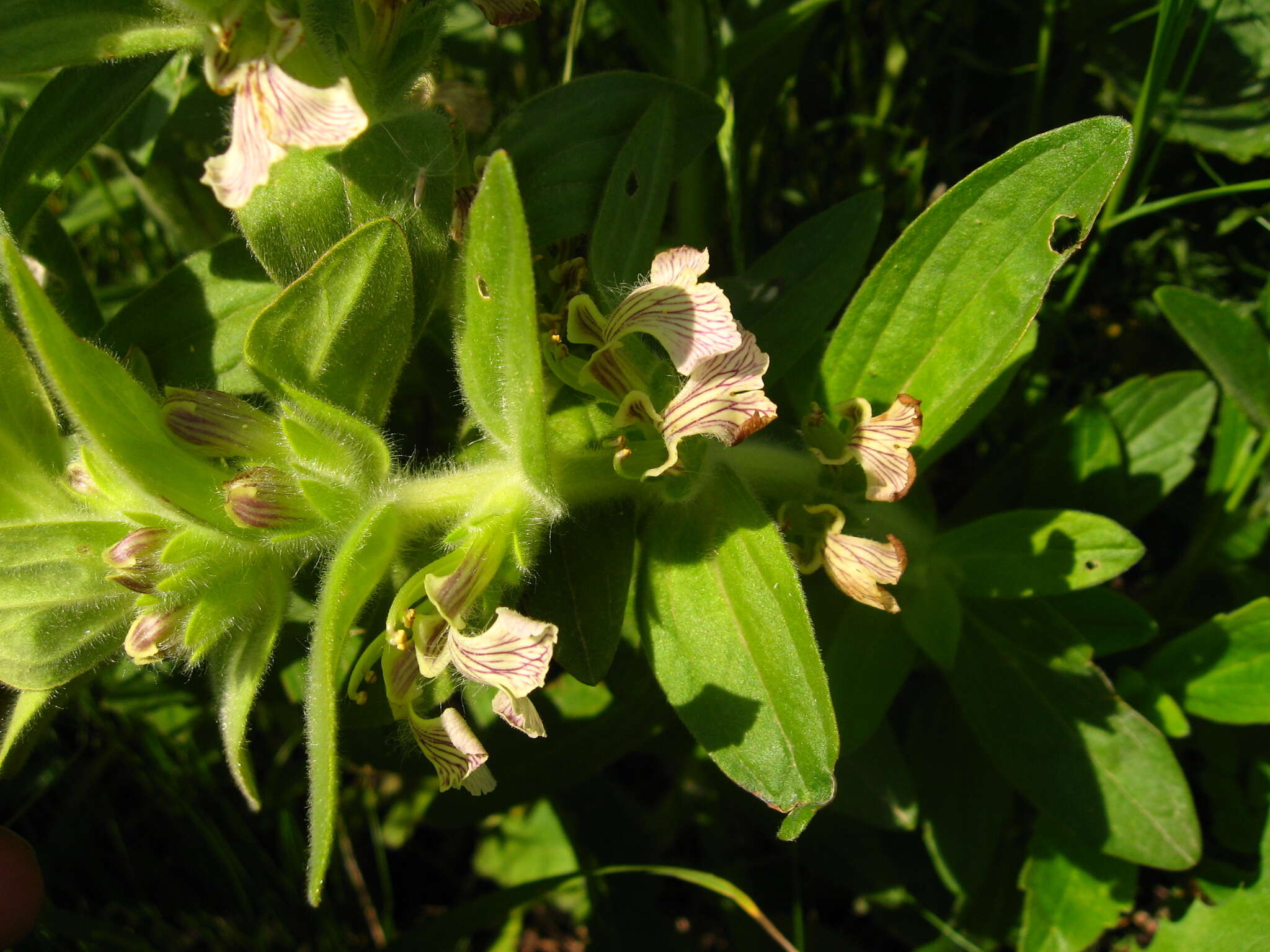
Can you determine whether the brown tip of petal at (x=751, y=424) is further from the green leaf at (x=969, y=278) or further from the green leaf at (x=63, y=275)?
the green leaf at (x=63, y=275)

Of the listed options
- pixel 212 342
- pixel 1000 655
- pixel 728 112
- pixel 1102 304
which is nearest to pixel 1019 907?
pixel 1000 655

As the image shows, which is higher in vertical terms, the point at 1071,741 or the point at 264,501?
the point at 264,501

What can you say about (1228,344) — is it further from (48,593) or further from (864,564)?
(48,593)

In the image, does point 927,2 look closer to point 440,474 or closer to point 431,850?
point 440,474

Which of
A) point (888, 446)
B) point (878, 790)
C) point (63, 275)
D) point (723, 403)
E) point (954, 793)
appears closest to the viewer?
point (723, 403)

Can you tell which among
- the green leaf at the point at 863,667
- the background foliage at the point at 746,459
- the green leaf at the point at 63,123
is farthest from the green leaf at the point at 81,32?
the green leaf at the point at 863,667

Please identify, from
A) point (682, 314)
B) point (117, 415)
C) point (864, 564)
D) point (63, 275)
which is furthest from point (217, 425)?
point (864, 564)

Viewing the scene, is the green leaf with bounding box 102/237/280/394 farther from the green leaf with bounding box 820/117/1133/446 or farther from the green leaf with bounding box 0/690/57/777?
the green leaf with bounding box 820/117/1133/446
